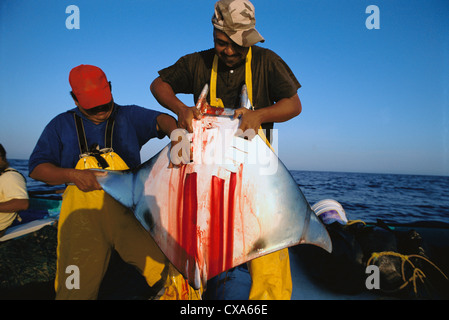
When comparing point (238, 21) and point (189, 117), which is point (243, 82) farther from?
point (189, 117)

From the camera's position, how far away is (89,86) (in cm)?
213

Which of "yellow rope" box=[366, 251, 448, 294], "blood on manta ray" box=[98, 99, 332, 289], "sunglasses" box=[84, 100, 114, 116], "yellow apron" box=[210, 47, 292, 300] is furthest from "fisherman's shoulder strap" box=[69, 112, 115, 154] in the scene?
"yellow rope" box=[366, 251, 448, 294]

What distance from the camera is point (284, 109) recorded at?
73.5 inches

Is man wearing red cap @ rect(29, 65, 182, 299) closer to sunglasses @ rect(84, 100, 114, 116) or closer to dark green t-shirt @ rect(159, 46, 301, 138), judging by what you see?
sunglasses @ rect(84, 100, 114, 116)

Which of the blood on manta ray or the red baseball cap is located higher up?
the red baseball cap

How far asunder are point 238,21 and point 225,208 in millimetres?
1402

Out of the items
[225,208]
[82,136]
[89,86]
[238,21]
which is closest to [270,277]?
[225,208]

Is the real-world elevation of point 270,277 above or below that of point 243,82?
below

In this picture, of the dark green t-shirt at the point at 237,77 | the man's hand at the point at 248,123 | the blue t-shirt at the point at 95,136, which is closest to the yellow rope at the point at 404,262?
the dark green t-shirt at the point at 237,77

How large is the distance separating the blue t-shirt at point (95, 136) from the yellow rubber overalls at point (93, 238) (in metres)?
0.07

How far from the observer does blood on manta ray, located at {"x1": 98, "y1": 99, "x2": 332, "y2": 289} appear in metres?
1.54

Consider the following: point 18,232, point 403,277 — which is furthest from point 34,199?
point 403,277
